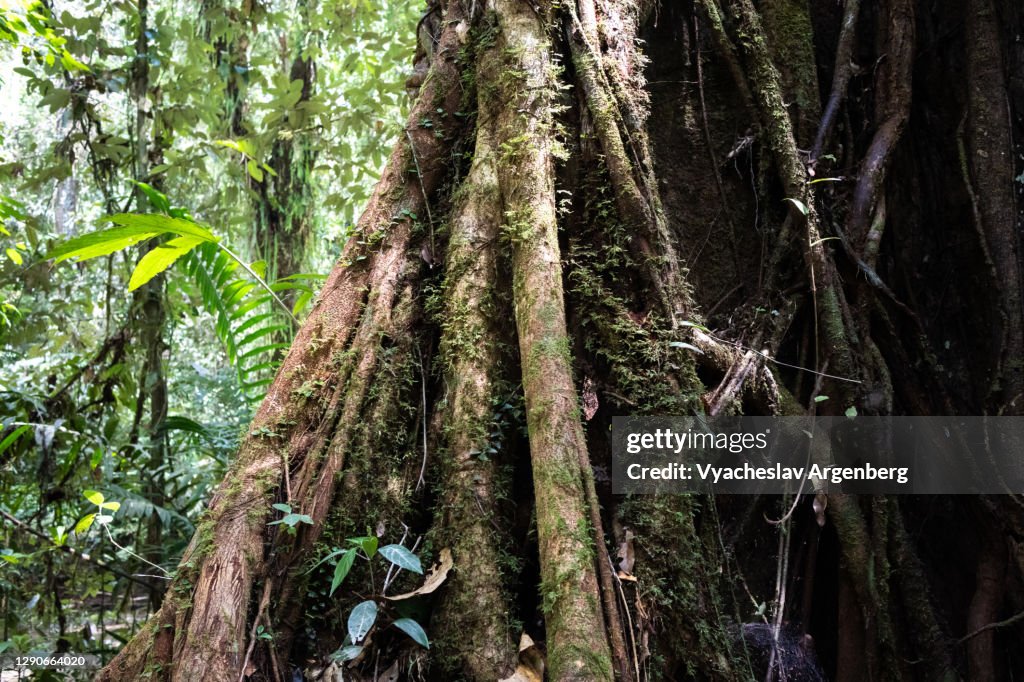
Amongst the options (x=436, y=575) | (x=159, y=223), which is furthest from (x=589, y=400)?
(x=159, y=223)

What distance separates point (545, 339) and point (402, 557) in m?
0.62

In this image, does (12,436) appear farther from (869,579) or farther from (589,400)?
(869,579)

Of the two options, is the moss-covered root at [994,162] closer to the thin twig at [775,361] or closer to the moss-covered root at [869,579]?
the thin twig at [775,361]

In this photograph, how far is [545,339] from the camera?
66.3 inches

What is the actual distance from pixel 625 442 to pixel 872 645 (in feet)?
3.23

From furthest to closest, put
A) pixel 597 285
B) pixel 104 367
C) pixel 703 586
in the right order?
pixel 104 367, pixel 597 285, pixel 703 586

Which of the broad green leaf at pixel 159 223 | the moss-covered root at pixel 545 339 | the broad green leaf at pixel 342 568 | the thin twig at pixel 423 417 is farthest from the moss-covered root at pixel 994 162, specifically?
the broad green leaf at pixel 159 223

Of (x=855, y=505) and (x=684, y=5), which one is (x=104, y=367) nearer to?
(x=684, y=5)

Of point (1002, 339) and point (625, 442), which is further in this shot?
point (1002, 339)

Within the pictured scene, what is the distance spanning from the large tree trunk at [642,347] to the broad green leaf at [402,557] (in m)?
0.11

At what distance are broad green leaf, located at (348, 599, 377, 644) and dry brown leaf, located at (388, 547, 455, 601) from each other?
56mm

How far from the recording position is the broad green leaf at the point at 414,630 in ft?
4.94

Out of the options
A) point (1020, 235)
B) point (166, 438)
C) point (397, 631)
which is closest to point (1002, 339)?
point (1020, 235)

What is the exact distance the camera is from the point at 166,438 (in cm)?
329
